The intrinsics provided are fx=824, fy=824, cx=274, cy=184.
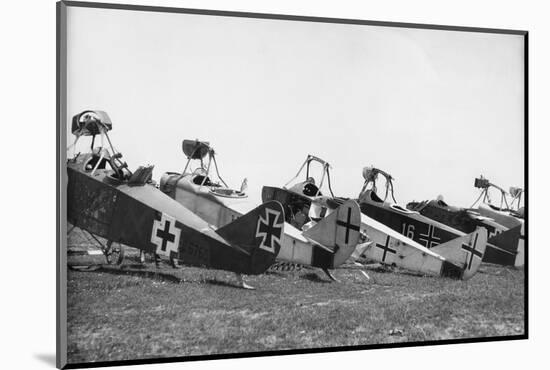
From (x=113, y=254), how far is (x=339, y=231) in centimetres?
168

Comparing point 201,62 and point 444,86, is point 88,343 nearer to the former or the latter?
point 201,62

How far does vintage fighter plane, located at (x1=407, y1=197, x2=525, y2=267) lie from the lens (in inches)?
255

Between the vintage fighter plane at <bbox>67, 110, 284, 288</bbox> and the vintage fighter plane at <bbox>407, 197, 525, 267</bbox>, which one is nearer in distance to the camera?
the vintage fighter plane at <bbox>67, 110, 284, 288</bbox>

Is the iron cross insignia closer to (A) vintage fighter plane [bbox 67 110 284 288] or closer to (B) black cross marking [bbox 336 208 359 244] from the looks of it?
(A) vintage fighter plane [bbox 67 110 284 288]

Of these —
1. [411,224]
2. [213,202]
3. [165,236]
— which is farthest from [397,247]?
[165,236]

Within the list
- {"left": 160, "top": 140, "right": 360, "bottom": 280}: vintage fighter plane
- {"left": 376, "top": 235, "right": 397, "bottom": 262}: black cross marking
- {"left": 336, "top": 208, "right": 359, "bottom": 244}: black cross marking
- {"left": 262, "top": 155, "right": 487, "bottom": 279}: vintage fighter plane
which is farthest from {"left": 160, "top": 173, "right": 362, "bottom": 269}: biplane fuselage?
{"left": 376, "top": 235, "right": 397, "bottom": 262}: black cross marking

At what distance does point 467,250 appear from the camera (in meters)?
6.59

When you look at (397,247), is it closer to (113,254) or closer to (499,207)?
(499,207)

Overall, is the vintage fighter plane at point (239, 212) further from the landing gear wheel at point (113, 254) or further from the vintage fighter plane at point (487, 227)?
the vintage fighter plane at point (487, 227)

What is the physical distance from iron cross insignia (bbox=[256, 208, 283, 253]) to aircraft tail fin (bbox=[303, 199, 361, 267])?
0.27 metres

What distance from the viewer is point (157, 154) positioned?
565 centimetres

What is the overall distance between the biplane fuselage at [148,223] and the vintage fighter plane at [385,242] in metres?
0.40

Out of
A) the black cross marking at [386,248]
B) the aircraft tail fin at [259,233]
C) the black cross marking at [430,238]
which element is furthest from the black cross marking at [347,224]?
the black cross marking at [430,238]

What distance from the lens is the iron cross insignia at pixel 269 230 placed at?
588 cm
